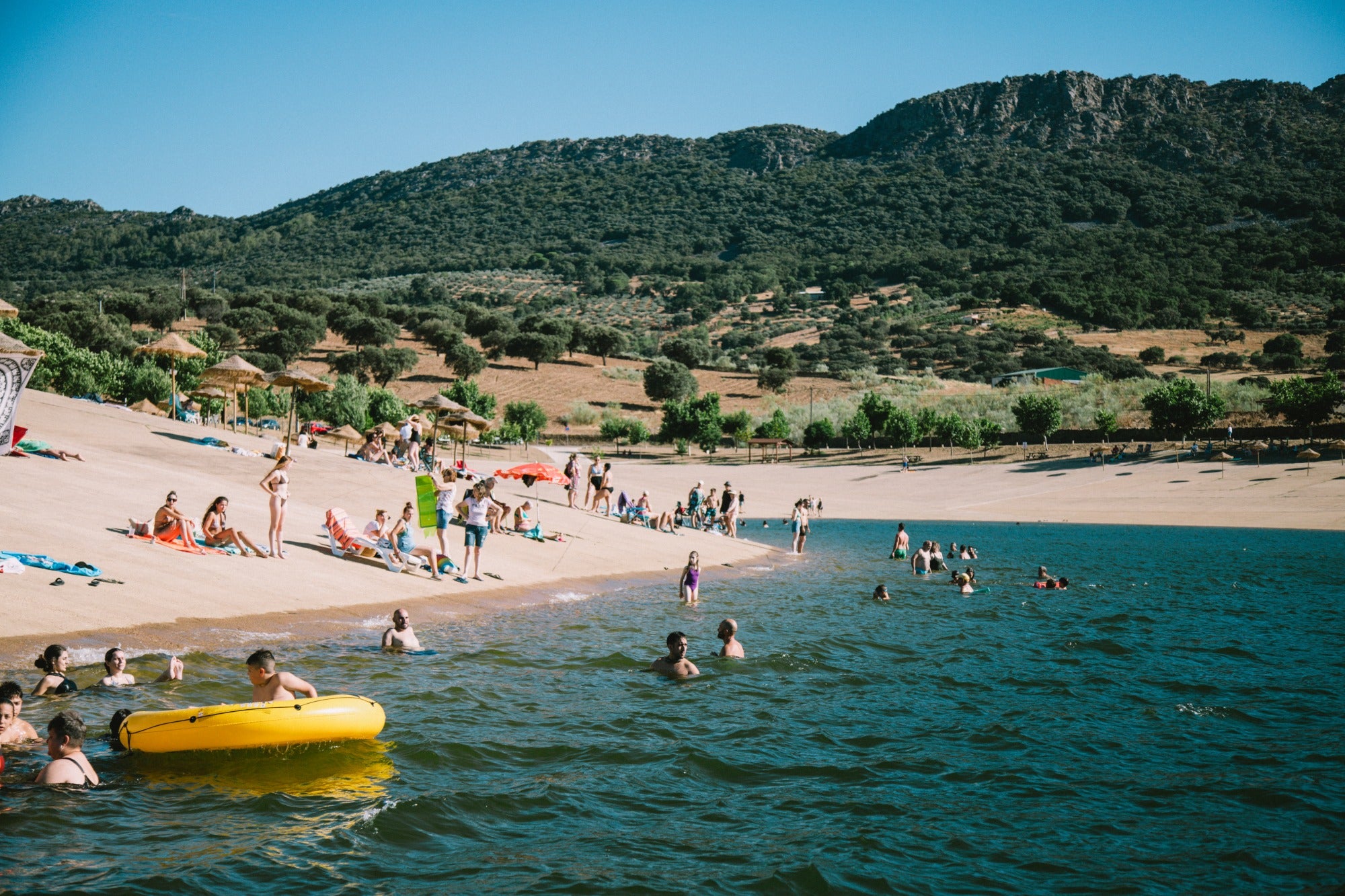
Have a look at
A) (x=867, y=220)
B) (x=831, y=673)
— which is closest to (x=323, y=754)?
(x=831, y=673)

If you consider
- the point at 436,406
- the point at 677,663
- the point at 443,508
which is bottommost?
the point at 677,663

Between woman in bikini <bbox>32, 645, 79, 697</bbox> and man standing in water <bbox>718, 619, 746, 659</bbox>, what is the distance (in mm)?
7434

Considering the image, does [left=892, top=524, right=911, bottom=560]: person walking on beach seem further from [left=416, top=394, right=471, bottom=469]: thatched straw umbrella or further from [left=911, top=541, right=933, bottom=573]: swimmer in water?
[left=416, top=394, right=471, bottom=469]: thatched straw umbrella

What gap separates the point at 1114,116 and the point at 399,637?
192 m

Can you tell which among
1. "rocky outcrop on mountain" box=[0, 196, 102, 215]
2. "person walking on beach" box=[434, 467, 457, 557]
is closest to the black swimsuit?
"person walking on beach" box=[434, 467, 457, 557]

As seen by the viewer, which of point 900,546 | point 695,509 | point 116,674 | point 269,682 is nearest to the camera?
point 269,682

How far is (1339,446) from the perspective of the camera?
1745 inches

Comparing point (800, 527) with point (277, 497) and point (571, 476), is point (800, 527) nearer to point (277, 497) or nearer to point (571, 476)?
point (571, 476)

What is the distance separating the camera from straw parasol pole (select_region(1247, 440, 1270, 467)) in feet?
153

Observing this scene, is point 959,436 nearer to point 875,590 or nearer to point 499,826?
point 875,590

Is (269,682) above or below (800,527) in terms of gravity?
above

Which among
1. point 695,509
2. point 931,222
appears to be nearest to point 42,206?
point 931,222

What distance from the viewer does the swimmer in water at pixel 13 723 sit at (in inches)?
291

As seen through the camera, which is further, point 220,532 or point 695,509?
point 695,509
